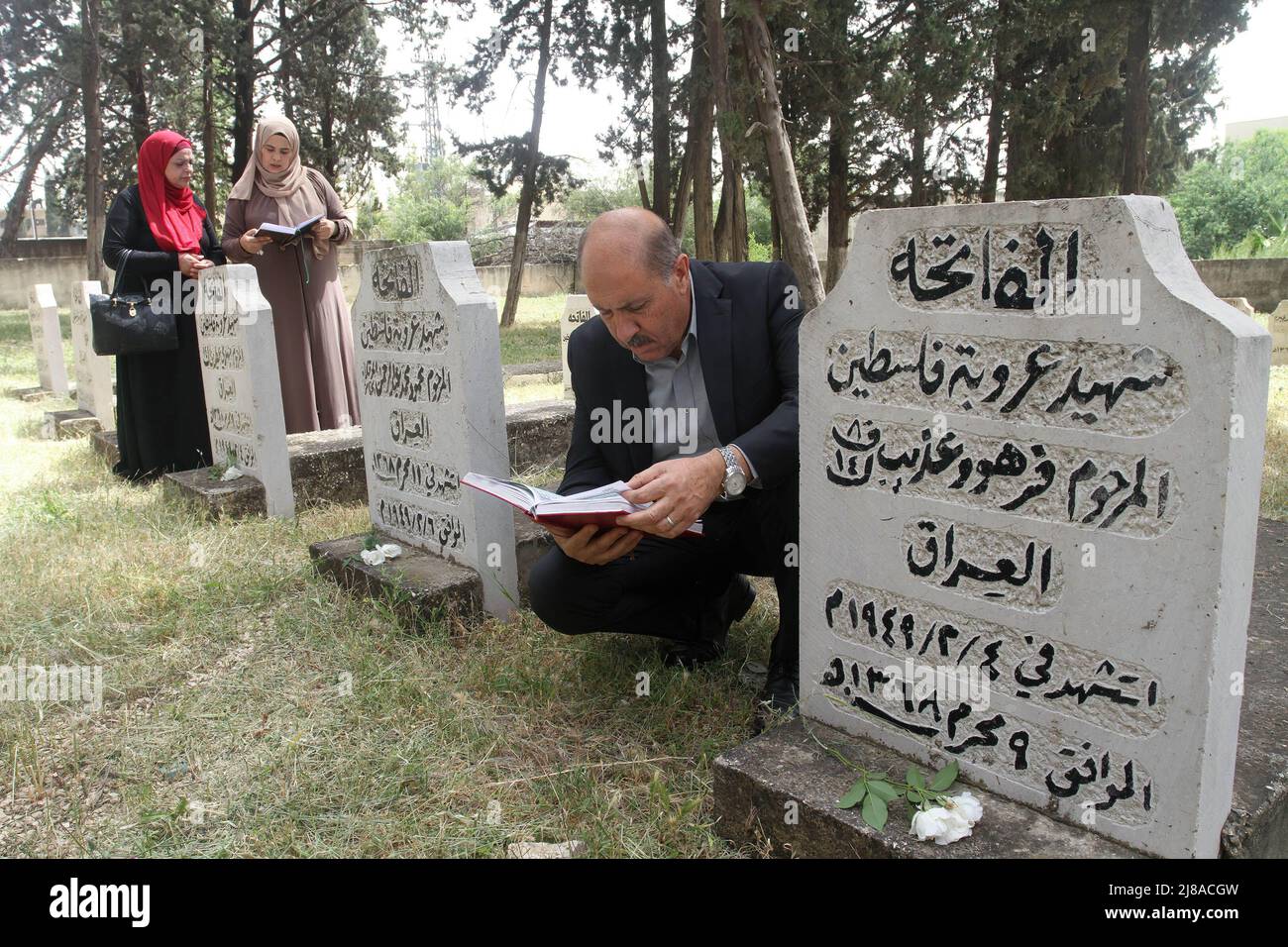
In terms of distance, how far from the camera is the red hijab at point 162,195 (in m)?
5.46

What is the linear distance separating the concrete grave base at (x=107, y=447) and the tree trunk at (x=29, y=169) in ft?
51.5

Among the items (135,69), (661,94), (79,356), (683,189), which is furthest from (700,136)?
(135,69)

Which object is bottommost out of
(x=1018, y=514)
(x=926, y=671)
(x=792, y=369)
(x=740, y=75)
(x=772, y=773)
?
(x=772, y=773)

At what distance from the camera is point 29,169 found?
2056 centimetres

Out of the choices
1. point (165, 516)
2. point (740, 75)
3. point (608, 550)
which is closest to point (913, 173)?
point (740, 75)

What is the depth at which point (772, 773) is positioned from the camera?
1954mm

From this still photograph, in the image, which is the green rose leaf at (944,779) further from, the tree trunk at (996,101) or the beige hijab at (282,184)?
the tree trunk at (996,101)

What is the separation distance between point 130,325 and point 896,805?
5.06 metres

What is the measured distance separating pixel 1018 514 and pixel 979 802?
1.82ft

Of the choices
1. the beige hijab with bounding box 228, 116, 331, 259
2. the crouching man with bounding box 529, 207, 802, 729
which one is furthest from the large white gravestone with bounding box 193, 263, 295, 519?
the crouching man with bounding box 529, 207, 802, 729

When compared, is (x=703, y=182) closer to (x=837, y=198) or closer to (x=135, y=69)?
(x=837, y=198)

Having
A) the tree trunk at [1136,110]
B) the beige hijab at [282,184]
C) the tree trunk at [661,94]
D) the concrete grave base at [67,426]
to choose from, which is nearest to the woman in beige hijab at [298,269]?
the beige hijab at [282,184]

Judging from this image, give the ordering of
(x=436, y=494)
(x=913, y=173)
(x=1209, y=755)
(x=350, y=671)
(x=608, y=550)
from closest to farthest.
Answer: (x=1209, y=755)
(x=608, y=550)
(x=350, y=671)
(x=436, y=494)
(x=913, y=173)
